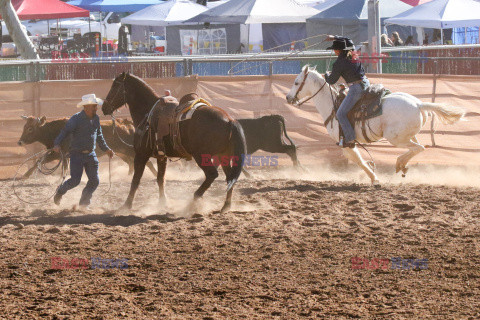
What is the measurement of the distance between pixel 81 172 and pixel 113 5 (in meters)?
22.9

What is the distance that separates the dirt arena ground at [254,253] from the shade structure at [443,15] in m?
12.1

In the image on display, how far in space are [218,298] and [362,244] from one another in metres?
2.23

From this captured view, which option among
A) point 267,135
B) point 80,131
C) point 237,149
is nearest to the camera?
point 237,149

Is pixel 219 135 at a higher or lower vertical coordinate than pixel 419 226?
higher

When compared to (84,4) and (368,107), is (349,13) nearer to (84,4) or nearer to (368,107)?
(84,4)

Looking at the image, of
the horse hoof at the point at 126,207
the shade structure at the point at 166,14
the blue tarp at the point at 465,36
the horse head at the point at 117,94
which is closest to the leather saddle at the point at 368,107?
the horse head at the point at 117,94

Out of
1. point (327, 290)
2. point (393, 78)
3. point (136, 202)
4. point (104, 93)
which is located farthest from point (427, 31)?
point (327, 290)

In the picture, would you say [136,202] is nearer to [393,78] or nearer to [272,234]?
[272,234]

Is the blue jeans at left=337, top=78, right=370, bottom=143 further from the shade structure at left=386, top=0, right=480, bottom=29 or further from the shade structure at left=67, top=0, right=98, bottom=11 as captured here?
the shade structure at left=67, top=0, right=98, bottom=11

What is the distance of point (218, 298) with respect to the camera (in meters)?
5.98

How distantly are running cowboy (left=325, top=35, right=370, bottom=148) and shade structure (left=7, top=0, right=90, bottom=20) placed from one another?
675 inches

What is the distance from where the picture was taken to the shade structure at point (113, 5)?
102 feet

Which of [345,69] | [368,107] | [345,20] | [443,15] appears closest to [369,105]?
[368,107]

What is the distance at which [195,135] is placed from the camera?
29.9 ft
